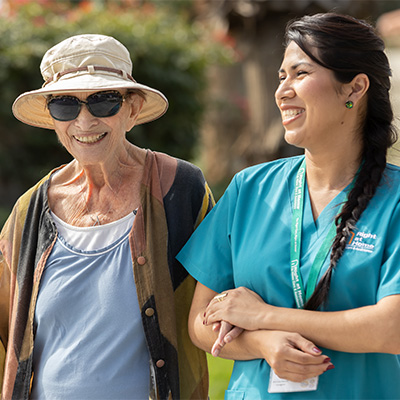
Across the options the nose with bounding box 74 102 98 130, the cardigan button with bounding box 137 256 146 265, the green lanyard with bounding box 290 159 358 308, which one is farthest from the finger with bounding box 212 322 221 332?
the nose with bounding box 74 102 98 130

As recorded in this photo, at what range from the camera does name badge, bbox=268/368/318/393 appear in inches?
84.1

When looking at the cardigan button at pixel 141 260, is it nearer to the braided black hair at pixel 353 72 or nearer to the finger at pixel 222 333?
the finger at pixel 222 333

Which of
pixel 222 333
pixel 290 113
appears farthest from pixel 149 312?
pixel 290 113

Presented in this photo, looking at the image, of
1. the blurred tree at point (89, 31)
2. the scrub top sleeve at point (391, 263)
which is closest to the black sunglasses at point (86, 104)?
the scrub top sleeve at point (391, 263)

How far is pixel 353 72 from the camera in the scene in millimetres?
2217

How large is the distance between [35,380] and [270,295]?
1122 millimetres

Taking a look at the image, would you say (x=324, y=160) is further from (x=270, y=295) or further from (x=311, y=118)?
(x=270, y=295)

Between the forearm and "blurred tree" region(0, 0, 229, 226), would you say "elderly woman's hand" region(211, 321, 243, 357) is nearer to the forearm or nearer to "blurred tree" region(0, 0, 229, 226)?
the forearm

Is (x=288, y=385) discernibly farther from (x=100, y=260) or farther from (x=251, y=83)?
(x=251, y=83)

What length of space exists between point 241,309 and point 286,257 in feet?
0.81

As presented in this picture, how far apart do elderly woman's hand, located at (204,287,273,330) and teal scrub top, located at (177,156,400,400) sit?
5cm

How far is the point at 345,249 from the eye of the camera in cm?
214

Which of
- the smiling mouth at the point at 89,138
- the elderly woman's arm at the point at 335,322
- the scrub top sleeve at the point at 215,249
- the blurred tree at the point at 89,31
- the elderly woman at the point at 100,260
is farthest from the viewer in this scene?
the blurred tree at the point at 89,31

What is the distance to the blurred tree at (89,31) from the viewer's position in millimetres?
7922
